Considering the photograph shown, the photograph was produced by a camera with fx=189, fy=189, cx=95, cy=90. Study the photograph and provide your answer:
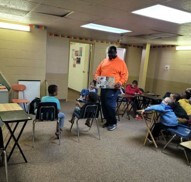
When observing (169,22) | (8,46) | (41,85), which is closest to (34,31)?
(8,46)

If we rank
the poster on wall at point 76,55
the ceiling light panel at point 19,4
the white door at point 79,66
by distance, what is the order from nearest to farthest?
the ceiling light panel at point 19,4 → the white door at point 79,66 → the poster on wall at point 76,55

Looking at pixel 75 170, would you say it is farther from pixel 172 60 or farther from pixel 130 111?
pixel 172 60

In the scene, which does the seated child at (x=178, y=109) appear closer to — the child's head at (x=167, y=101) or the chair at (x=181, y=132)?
the child's head at (x=167, y=101)

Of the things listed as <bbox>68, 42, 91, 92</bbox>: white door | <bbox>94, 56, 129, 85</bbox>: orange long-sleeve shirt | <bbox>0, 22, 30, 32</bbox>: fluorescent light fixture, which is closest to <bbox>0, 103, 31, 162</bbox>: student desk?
<bbox>94, 56, 129, 85</bbox>: orange long-sleeve shirt

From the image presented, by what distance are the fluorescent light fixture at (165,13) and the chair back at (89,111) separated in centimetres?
169

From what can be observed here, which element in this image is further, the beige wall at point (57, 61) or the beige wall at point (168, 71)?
the beige wall at point (168, 71)

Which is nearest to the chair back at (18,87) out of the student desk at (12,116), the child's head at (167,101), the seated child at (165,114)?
the student desk at (12,116)

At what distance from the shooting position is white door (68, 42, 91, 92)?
7465 mm

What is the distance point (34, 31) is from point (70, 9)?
2.29 m

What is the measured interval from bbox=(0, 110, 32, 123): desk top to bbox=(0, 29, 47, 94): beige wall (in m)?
3.03

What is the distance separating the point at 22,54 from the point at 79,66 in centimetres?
336

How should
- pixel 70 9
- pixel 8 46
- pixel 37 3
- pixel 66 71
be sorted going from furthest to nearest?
pixel 66 71 < pixel 8 46 < pixel 70 9 < pixel 37 3

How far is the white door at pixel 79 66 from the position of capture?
24.5 ft

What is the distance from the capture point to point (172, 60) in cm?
700
